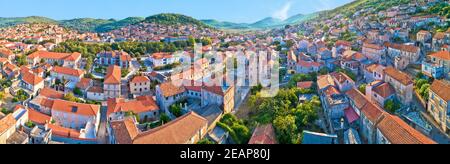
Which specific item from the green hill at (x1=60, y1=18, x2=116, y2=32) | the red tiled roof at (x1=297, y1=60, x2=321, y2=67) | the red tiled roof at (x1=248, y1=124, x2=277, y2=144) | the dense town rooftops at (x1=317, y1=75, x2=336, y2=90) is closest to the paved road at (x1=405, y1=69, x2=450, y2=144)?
the dense town rooftops at (x1=317, y1=75, x2=336, y2=90)

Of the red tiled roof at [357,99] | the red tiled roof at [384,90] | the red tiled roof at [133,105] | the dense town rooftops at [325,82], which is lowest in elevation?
the red tiled roof at [133,105]

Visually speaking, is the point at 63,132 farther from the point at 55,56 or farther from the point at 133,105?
the point at 55,56

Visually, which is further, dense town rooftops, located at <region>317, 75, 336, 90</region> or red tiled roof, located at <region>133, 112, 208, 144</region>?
dense town rooftops, located at <region>317, 75, 336, 90</region>

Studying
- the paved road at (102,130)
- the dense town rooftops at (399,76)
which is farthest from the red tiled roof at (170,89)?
the dense town rooftops at (399,76)

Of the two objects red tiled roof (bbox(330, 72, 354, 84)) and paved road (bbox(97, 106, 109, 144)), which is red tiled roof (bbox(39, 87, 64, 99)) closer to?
paved road (bbox(97, 106, 109, 144))

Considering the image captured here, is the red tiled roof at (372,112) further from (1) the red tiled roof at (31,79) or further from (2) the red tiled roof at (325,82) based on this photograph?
(1) the red tiled roof at (31,79)

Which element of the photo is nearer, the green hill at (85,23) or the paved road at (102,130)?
the paved road at (102,130)

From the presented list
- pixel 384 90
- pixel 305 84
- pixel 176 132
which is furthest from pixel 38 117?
pixel 384 90

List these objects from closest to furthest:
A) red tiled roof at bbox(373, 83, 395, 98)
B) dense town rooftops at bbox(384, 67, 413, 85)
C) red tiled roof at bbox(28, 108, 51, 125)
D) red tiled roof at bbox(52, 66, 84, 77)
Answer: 1. dense town rooftops at bbox(384, 67, 413, 85)
2. red tiled roof at bbox(373, 83, 395, 98)
3. red tiled roof at bbox(28, 108, 51, 125)
4. red tiled roof at bbox(52, 66, 84, 77)

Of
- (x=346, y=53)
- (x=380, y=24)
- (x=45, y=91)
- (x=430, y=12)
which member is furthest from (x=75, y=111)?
(x=430, y=12)

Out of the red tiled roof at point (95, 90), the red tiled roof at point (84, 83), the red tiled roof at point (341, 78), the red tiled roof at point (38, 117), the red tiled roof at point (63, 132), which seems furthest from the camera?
the red tiled roof at point (84, 83)

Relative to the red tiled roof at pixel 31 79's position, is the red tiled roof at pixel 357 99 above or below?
below

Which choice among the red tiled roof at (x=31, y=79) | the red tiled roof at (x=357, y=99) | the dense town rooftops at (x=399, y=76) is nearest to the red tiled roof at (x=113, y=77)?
the red tiled roof at (x=31, y=79)

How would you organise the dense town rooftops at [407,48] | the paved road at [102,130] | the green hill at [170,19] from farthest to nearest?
the green hill at [170,19] → the dense town rooftops at [407,48] → the paved road at [102,130]
